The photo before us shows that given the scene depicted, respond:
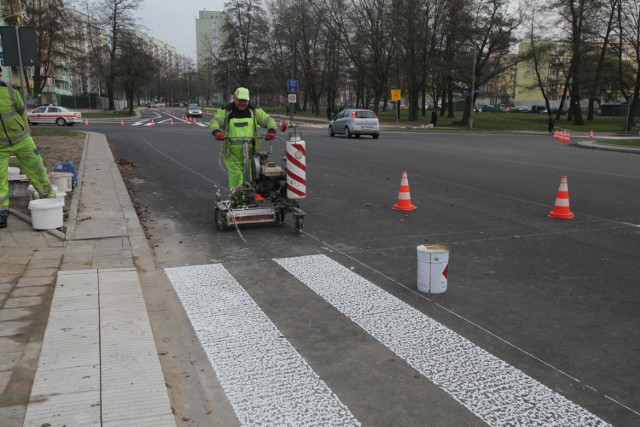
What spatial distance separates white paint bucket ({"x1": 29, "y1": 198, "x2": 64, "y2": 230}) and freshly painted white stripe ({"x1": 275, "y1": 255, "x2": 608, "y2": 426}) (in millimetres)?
3776

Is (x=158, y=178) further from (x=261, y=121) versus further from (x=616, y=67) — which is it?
(x=616, y=67)

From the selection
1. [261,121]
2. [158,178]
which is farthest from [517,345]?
[158,178]

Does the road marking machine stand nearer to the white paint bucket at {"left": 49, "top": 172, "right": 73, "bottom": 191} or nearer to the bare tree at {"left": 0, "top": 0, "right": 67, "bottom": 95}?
the white paint bucket at {"left": 49, "top": 172, "right": 73, "bottom": 191}

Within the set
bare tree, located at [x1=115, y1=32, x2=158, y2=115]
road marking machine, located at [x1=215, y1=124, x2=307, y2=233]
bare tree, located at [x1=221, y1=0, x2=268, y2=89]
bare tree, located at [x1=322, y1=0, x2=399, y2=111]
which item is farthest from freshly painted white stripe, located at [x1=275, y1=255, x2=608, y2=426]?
bare tree, located at [x1=221, y1=0, x2=268, y2=89]

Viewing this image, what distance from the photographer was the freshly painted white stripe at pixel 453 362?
3.21 meters

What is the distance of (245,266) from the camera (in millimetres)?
6199

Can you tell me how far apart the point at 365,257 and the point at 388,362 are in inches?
108

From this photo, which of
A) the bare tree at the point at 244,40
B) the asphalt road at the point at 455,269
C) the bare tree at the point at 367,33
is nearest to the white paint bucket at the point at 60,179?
the asphalt road at the point at 455,269

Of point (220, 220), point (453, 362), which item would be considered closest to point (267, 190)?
point (220, 220)

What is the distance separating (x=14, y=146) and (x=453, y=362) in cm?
657

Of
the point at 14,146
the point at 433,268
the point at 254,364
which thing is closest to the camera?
the point at 254,364

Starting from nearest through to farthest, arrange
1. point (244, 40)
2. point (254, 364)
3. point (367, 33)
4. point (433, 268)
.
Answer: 1. point (254, 364)
2. point (433, 268)
3. point (367, 33)
4. point (244, 40)

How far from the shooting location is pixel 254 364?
12.6 ft

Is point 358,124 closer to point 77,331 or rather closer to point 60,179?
point 60,179
